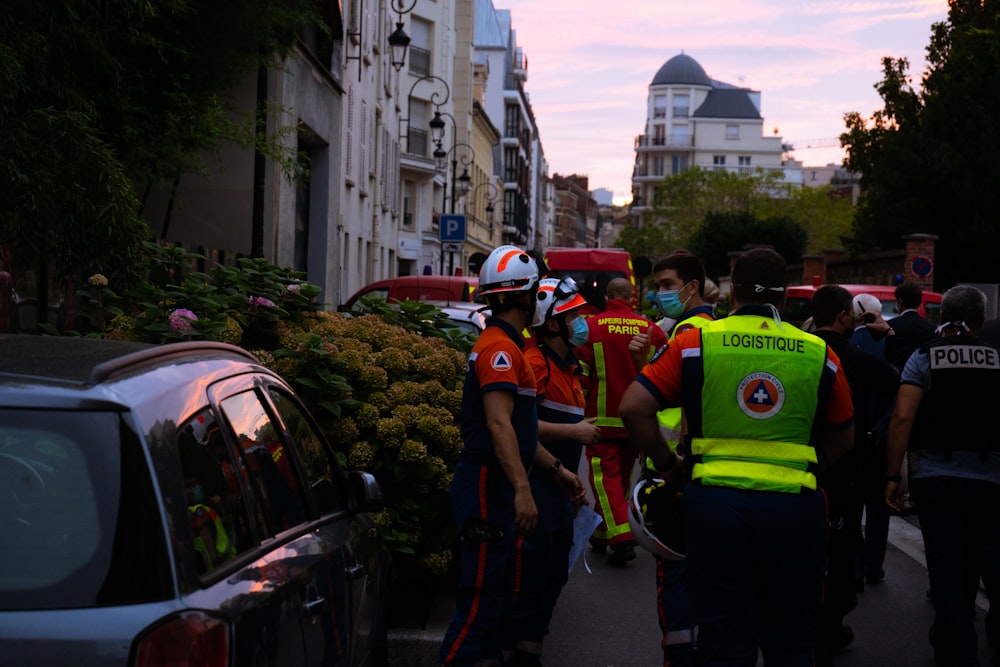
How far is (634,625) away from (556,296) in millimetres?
2332

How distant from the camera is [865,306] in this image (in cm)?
933

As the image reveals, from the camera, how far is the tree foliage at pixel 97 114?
761cm

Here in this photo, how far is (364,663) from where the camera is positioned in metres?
4.42

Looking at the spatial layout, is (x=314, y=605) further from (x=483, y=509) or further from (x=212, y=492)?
(x=483, y=509)

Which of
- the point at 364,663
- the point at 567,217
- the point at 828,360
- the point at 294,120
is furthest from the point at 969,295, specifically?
the point at 567,217

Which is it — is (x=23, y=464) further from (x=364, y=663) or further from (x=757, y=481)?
(x=757, y=481)

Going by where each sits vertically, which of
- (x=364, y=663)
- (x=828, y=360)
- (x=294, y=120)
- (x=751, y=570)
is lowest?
(x=364, y=663)

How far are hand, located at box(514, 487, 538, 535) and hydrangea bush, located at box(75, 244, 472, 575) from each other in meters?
1.66

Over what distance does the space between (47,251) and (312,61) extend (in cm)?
1505

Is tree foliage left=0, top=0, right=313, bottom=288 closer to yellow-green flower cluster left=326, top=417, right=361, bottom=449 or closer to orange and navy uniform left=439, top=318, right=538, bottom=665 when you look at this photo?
yellow-green flower cluster left=326, top=417, right=361, bottom=449

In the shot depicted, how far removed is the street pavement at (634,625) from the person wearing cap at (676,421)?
2.16ft

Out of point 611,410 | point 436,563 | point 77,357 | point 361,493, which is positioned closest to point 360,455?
point 436,563

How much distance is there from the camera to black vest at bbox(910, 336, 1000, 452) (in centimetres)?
629

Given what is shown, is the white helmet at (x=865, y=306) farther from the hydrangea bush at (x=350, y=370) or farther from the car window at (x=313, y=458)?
the car window at (x=313, y=458)
